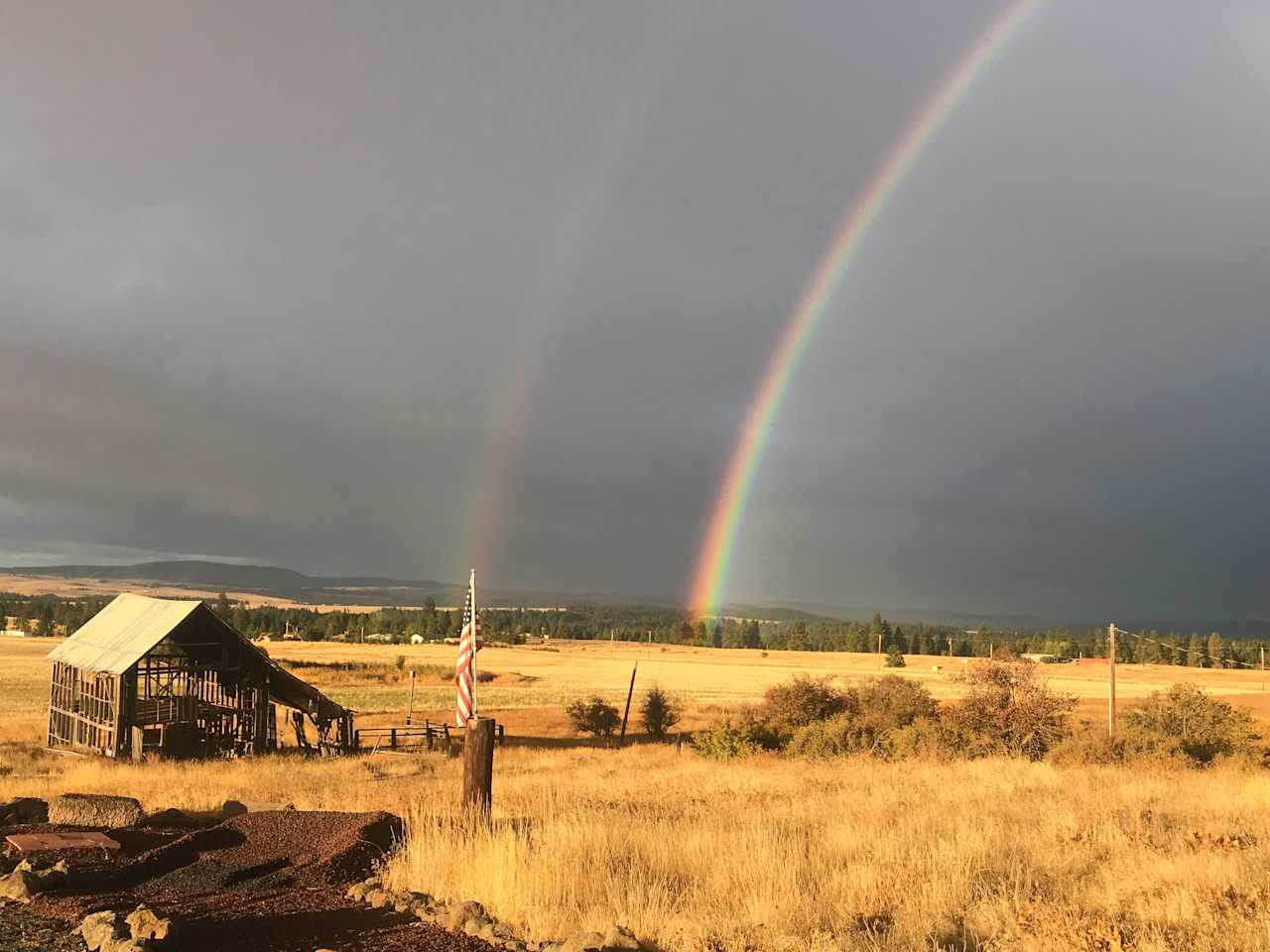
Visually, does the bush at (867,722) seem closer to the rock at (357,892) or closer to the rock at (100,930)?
the rock at (357,892)

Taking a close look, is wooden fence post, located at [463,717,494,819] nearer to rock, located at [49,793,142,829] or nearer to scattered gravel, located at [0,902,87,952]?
rock, located at [49,793,142,829]

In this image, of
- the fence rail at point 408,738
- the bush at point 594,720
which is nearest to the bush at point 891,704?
the bush at point 594,720

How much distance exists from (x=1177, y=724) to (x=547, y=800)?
953 inches

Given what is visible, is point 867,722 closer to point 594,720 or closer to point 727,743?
point 727,743

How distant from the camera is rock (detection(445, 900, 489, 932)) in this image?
26.8ft

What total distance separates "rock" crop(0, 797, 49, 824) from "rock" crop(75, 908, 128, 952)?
6.28 metres

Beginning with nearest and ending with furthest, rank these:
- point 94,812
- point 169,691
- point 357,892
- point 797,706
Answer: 1. point 357,892
2. point 94,812
3. point 169,691
4. point 797,706

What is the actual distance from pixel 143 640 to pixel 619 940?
2777cm

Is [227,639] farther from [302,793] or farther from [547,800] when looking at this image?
[547,800]

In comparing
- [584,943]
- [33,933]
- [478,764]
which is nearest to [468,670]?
[478,764]

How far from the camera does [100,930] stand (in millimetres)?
7398

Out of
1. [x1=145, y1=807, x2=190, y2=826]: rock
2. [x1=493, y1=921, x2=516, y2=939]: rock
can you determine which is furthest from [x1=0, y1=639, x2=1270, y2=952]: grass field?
[x1=145, y1=807, x2=190, y2=826]: rock

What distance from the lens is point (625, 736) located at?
41812 mm

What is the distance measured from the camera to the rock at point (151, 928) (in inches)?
283
